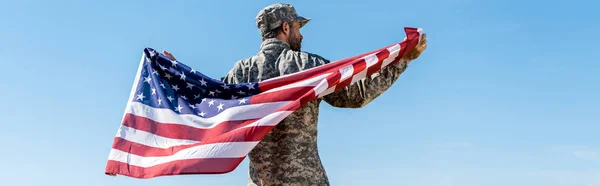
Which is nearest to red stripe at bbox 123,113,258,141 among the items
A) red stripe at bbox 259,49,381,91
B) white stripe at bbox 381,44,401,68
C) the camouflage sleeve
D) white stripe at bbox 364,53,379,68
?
red stripe at bbox 259,49,381,91

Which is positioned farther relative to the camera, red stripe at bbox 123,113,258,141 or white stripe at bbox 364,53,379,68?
white stripe at bbox 364,53,379,68

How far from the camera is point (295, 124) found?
26.1 feet

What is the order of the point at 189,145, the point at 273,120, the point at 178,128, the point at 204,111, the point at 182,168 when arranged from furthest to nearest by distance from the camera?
1. the point at 204,111
2. the point at 178,128
3. the point at 189,145
4. the point at 273,120
5. the point at 182,168

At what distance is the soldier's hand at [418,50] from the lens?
8227mm

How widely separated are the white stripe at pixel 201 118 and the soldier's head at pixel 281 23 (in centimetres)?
95

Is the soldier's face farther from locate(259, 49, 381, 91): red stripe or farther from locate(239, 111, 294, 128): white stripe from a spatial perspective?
locate(239, 111, 294, 128): white stripe

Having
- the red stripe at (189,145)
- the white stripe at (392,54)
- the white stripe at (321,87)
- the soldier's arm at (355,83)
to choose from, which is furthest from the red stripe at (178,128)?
the white stripe at (392,54)

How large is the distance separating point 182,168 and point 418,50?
8.89 ft

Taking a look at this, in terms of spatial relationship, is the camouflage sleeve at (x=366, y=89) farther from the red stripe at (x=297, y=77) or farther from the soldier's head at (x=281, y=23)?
the soldier's head at (x=281, y=23)

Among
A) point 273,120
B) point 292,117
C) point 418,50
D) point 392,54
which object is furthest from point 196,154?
point 418,50

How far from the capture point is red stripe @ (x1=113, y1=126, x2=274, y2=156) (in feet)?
24.3

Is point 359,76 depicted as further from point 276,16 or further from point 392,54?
point 276,16

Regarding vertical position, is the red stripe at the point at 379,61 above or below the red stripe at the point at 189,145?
above

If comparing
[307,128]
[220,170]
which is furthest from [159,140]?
[307,128]
